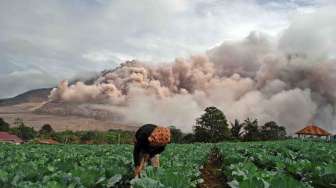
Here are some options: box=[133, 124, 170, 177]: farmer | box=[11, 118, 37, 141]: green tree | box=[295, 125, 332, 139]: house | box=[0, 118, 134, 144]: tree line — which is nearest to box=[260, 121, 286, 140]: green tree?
box=[295, 125, 332, 139]: house

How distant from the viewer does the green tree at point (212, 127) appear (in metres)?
70.2

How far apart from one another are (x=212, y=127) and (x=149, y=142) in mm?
67544

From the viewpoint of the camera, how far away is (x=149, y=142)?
6.68 meters

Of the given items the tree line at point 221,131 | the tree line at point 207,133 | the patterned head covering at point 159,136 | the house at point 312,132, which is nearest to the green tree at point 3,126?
the tree line at point 207,133

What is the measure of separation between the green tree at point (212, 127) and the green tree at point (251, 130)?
3.34 meters

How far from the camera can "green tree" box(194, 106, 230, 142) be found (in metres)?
70.2

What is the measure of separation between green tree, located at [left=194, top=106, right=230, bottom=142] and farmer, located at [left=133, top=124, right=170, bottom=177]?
2445 inches

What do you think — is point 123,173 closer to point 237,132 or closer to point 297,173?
point 297,173

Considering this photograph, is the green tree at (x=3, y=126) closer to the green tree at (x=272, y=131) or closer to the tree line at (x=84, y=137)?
the tree line at (x=84, y=137)

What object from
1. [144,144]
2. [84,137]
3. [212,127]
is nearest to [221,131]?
[212,127]

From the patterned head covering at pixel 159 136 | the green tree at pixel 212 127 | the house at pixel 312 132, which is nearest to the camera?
the patterned head covering at pixel 159 136

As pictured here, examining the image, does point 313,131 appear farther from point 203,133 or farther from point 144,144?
point 144,144

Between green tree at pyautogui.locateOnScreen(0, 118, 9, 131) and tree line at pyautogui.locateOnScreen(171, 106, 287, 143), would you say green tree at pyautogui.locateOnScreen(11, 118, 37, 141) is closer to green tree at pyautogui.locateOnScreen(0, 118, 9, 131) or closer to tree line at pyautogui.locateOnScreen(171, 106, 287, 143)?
green tree at pyautogui.locateOnScreen(0, 118, 9, 131)

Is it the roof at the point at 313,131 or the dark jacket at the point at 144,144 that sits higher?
the roof at the point at 313,131
